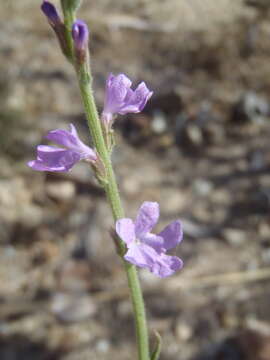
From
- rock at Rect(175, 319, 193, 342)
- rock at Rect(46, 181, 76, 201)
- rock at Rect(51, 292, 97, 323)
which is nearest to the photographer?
rock at Rect(175, 319, 193, 342)

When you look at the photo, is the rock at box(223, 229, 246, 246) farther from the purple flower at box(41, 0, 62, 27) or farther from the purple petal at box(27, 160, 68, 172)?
the purple flower at box(41, 0, 62, 27)

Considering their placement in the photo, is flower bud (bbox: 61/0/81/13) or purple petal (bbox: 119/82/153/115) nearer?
flower bud (bbox: 61/0/81/13)

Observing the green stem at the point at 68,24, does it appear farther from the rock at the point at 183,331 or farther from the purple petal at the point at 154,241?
the rock at the point at 183,331

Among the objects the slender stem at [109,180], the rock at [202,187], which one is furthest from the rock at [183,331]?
the slender stem at [109,180]

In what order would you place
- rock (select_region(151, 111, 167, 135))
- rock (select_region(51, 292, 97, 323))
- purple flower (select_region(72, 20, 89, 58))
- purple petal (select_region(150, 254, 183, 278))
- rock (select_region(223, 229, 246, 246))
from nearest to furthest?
purple flower (select_region(72, 20, 89, 58)) < purple petal (select_region(150, 254, 183, 278)) < rock (select_region(51, 292, 97, 323)) < rock (select_region(223, 229, 246, 246)) < rock (select_region(151, 111, 167, 135))

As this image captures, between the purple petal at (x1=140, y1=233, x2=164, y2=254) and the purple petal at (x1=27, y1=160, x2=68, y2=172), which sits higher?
the purple petal at (x1=27, y1=160, x2=68, y2=172)

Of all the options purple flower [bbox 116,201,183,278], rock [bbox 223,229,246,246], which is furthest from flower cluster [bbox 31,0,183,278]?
rock [bbox 223,229,246,246]
